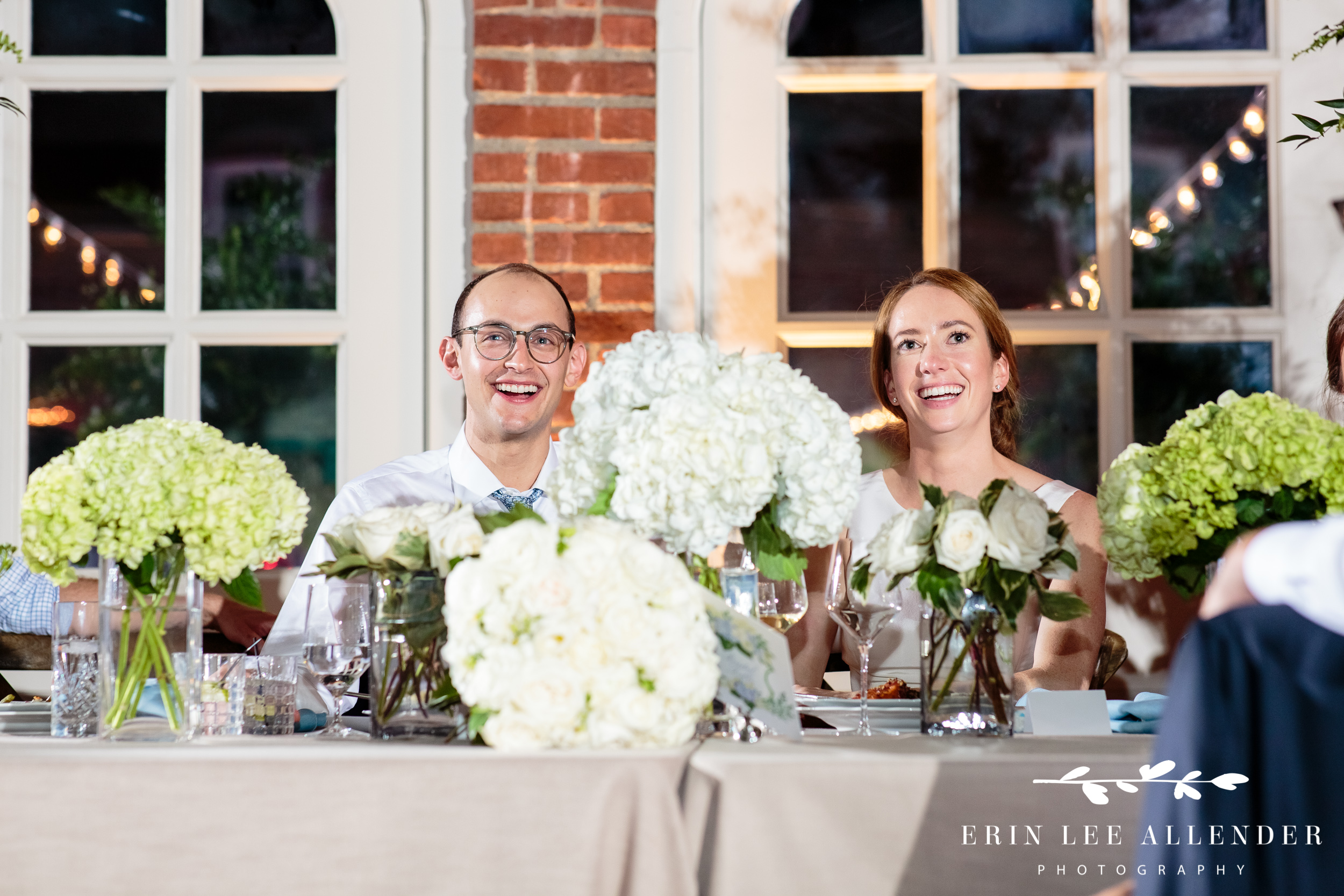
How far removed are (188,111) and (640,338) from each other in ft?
7.51

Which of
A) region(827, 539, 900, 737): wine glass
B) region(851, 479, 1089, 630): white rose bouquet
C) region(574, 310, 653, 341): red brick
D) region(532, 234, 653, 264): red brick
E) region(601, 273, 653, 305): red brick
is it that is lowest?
region(827, 539, 900, 737): wine glass

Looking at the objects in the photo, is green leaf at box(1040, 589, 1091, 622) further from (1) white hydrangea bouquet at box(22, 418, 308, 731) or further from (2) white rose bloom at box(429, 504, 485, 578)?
(1) white hydrangea bouquet at box(22, 418, 308, 731)

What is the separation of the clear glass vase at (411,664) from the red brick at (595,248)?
1.79 m

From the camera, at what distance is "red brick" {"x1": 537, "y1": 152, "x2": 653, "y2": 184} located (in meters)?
2.93

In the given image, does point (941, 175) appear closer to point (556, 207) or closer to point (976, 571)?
point (556, 207)

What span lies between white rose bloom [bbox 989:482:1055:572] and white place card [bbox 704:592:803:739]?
27 centimetres

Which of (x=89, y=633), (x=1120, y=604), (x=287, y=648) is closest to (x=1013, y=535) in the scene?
(x=89, y=633)


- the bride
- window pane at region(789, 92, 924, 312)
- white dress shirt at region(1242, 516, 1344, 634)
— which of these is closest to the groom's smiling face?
the bride

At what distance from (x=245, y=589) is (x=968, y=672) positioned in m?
0.84

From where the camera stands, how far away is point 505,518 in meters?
1.19

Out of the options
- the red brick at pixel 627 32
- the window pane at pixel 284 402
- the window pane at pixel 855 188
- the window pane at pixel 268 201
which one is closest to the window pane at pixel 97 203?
the window pane at pixel 268 201

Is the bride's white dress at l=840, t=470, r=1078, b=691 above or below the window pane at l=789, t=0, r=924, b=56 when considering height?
below

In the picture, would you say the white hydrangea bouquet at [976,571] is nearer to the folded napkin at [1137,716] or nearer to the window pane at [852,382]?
the folded napkin at [1137,716]

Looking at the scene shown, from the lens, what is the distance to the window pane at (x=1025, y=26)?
10.1ft
